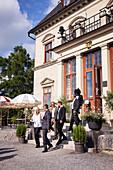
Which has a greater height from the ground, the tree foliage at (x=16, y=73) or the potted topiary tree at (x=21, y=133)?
the tree foliage at (x=16, y=73)

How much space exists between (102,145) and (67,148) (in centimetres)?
156

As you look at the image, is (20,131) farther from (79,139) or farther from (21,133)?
(79,139)

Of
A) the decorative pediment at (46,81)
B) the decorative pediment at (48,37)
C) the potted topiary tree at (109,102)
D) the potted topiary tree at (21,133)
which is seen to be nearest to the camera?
the potted topiary tree at (21,133)

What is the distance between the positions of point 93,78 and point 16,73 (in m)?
19.4

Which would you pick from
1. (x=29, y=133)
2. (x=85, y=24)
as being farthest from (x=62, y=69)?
(x=29, y=133)

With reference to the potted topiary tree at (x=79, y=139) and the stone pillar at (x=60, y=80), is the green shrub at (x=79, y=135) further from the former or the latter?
the stone pillar at (x=60, y=80)

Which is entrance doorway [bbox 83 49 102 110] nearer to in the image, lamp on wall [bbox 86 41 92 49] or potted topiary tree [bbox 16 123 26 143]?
lamp on wall [bbox 86 41 92 49]

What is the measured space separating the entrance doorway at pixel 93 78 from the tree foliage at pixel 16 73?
1703cm

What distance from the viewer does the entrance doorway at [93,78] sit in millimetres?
11781

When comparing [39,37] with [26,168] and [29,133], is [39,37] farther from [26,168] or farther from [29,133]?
[26,168]

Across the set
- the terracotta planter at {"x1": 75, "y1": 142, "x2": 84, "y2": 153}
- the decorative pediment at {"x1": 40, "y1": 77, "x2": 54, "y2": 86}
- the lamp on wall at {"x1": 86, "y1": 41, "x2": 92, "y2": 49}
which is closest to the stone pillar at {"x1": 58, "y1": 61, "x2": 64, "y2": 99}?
the decorative pediment at {"x1": 40, "y1": 77, "x2": 54, "y2": 86}

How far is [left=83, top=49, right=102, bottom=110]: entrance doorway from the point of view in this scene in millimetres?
11781

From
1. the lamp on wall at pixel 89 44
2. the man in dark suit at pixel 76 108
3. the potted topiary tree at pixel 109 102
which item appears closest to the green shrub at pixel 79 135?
the man in dark suit at pixel 76 108

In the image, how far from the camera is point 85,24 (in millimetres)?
14016
